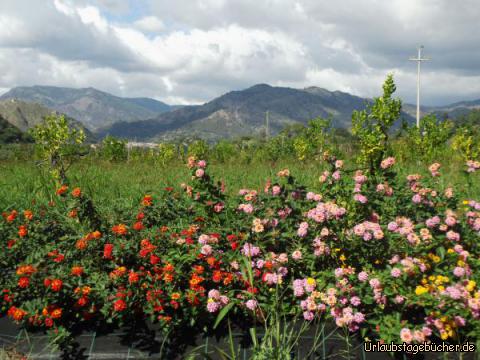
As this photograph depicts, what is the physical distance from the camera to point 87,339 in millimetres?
3180

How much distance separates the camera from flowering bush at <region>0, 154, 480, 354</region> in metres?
2.90

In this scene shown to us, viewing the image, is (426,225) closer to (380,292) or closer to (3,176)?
(380,292)

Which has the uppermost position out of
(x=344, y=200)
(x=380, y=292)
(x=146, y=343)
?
(x=344, y=200)

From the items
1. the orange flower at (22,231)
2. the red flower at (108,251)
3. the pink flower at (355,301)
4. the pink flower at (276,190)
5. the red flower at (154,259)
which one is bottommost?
the pink flower at (355,301)

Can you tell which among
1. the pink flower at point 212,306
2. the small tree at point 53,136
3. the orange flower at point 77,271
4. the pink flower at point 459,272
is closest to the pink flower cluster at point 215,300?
the pink flower at point 212,306

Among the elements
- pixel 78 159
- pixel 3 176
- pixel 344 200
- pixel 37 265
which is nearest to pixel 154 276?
pixel 37 265

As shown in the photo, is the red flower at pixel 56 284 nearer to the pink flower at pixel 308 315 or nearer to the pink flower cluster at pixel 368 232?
the pink flower at pixel 308 315

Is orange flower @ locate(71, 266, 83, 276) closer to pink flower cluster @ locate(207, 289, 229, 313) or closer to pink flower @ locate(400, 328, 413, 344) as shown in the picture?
pink flower cluster @ locate(207, 289, 229, 313)

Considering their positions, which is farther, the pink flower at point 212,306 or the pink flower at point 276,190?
the pink flower at point 276,190

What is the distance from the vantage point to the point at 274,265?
313cm

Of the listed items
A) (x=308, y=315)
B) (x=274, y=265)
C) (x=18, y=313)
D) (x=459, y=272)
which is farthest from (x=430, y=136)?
(x=18, y=313)

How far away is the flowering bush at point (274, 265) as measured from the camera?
2.90 m

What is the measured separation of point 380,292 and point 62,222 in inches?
125

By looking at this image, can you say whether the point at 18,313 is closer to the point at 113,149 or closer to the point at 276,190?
the point at 276,190
